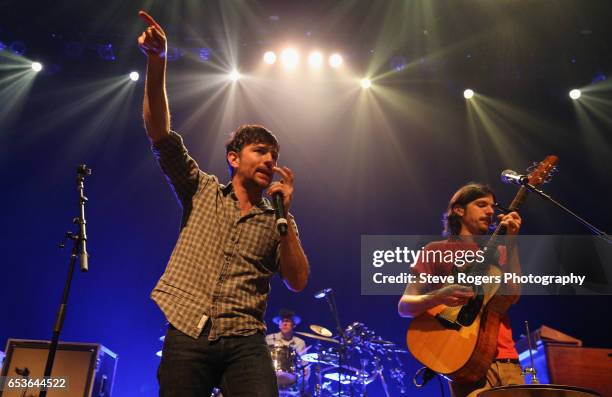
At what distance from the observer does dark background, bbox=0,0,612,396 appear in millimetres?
8258

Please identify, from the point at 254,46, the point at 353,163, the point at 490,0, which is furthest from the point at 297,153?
the point at 490,0

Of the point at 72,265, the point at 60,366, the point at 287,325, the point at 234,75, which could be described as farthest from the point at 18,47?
the point at 72,265

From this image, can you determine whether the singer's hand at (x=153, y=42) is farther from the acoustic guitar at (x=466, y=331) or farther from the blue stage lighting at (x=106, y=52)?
the blue stage lighting at (x=106, y=52)

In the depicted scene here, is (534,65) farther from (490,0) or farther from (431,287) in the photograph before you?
(431,287)

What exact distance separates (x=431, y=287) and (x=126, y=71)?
7.95 meters

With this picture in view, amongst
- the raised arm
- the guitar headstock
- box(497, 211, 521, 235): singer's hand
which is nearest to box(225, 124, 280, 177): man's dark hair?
the raised arm

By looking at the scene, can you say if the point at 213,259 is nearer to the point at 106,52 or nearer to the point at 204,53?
the point at 204,53

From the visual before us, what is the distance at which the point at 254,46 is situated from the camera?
9.03 metres

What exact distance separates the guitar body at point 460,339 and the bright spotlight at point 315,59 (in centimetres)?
680

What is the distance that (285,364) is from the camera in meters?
7.27

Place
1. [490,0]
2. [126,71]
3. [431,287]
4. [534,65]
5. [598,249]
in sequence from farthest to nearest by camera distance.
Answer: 1. [126,71]
2. [534,65]
3. [490,0]
4. [598,249]
5. [431,287]

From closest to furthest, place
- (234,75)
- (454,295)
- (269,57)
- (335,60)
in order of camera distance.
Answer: (454,295) → (269,57) → (335,60) → (234,75)

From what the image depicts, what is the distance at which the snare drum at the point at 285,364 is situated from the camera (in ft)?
23.6

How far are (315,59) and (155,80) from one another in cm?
762
